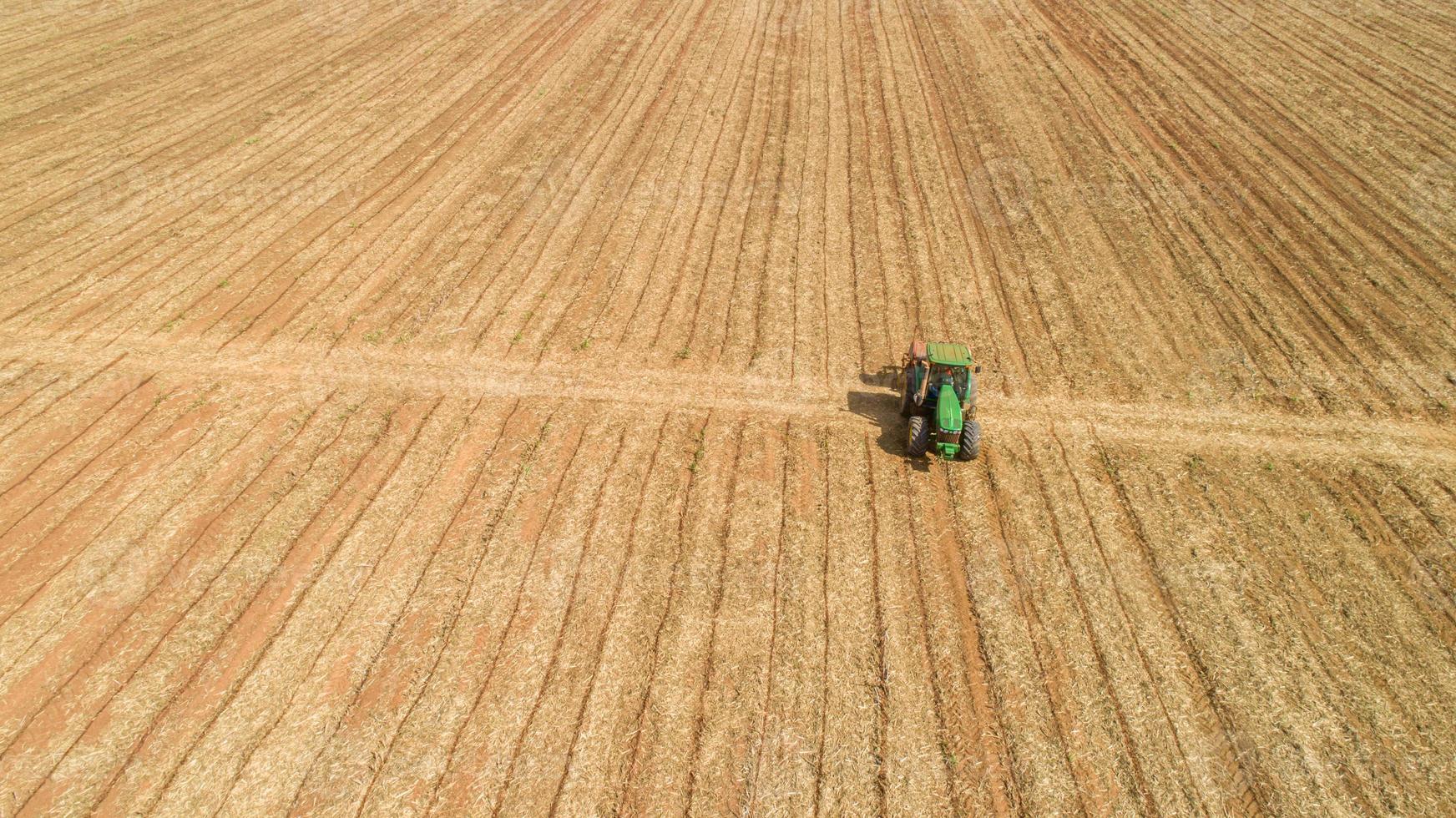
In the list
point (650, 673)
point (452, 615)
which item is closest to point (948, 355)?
point (650, 673)

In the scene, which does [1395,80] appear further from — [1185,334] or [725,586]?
[725,586]

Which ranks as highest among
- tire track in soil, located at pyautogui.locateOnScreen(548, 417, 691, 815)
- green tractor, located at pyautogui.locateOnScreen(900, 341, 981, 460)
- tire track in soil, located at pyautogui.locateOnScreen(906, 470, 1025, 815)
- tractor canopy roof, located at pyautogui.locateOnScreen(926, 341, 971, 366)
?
tractor canopy roof, located at pyautogui.locateOnScreen(926, 341, 971, 366)

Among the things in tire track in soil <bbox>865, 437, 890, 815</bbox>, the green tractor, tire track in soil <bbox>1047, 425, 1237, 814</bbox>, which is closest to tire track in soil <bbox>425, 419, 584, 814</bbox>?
tire track in soil <bbox>865, 437, 890, 815</bbox>

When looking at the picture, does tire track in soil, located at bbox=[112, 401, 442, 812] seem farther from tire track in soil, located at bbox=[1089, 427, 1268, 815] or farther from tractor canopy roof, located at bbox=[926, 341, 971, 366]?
tire track in soil, located at bbox=[1089, 427, 1268, 815]

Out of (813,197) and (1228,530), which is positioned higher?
(813,197)

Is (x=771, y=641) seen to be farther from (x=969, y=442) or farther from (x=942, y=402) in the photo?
(x=942, y=402)

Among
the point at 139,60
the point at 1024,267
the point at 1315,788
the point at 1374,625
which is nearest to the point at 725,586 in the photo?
the point at 1315,788

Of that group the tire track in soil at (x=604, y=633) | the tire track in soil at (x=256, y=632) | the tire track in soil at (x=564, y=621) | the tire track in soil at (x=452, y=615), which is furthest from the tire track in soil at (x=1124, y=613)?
the tire track in soil at (x=256, y=632)
